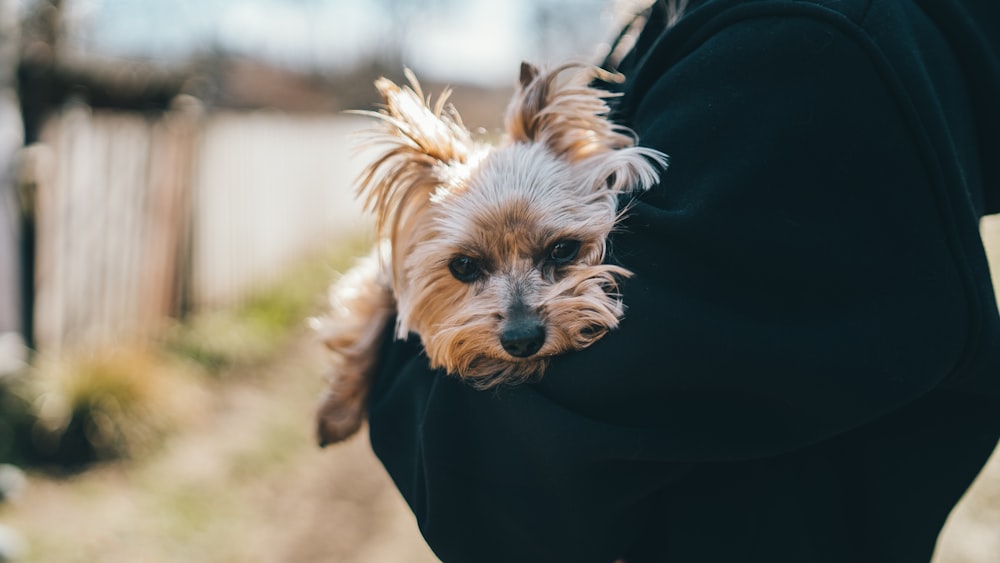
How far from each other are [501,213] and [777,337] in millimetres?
901

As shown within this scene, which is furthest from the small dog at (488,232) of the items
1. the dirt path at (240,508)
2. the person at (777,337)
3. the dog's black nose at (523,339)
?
the dirt path at (240,508)

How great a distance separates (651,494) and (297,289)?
907cm

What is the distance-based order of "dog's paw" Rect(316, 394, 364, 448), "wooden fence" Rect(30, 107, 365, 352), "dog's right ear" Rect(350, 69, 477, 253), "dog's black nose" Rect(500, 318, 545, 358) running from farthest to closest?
"wooden fence" Rect(30, 107, 365, 352) < "dog's paw" Rect(316, 394, 364, 448) < "dog's right ear" Rect(350, 69, 477, 253) < "dog's black nose" Rect(500, 318, 545, 358)

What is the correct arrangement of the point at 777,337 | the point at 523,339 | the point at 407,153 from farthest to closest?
the point at 407,153 < the point at 523,339 < the point at 777,337

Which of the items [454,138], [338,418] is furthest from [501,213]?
[338,418]

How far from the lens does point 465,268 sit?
2.18 meters

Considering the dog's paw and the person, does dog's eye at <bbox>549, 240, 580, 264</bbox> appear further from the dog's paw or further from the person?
the dog's paw

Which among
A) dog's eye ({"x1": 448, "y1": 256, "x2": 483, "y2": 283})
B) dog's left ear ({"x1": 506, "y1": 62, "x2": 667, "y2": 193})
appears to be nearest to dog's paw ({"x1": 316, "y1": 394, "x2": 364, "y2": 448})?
dog's eye ({"x1": 448, "y1": 256, "x2": 483, "y2": 283})

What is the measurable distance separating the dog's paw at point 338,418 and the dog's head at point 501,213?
0.35 m

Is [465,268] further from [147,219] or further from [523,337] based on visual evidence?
[147,219]

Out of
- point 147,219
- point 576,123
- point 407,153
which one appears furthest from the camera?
point 147,219

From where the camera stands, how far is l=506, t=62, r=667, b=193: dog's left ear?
1925mm

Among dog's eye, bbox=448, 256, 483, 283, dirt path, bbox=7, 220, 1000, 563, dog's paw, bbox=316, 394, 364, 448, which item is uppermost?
dog's eye, bbox=448, 256, 483, 283

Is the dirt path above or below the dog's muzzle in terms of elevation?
below
